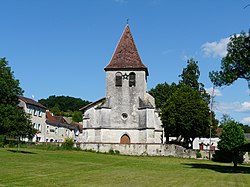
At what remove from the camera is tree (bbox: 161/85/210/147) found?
59.2 metres

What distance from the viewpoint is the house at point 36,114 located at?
70.4 m

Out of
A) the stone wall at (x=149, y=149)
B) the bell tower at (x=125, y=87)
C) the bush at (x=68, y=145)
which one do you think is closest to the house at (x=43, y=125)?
the bush at (x=68, y=145)

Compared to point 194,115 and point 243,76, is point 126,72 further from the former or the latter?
point 243,76

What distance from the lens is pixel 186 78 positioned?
73250 millimetres

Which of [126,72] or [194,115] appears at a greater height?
[126,72]

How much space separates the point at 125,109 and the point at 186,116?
10.2m

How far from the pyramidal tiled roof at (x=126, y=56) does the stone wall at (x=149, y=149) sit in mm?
12504

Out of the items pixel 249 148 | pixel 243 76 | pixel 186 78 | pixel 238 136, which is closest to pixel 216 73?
pixel 243 76

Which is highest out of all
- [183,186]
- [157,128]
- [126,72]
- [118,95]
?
[126,72]

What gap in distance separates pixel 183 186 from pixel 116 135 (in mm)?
39215

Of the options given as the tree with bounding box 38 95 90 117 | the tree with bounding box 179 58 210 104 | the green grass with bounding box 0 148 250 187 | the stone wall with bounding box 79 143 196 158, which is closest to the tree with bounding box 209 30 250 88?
the green grass with bounding box 0 148 250 187

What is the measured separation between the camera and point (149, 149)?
51.1 metres

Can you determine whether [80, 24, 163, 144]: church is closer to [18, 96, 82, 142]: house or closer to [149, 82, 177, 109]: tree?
[18, 96, 82, 142]: house

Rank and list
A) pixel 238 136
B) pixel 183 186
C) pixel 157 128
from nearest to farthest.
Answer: pixel 183 186 → pixel 238 136 → pixel 157 128
